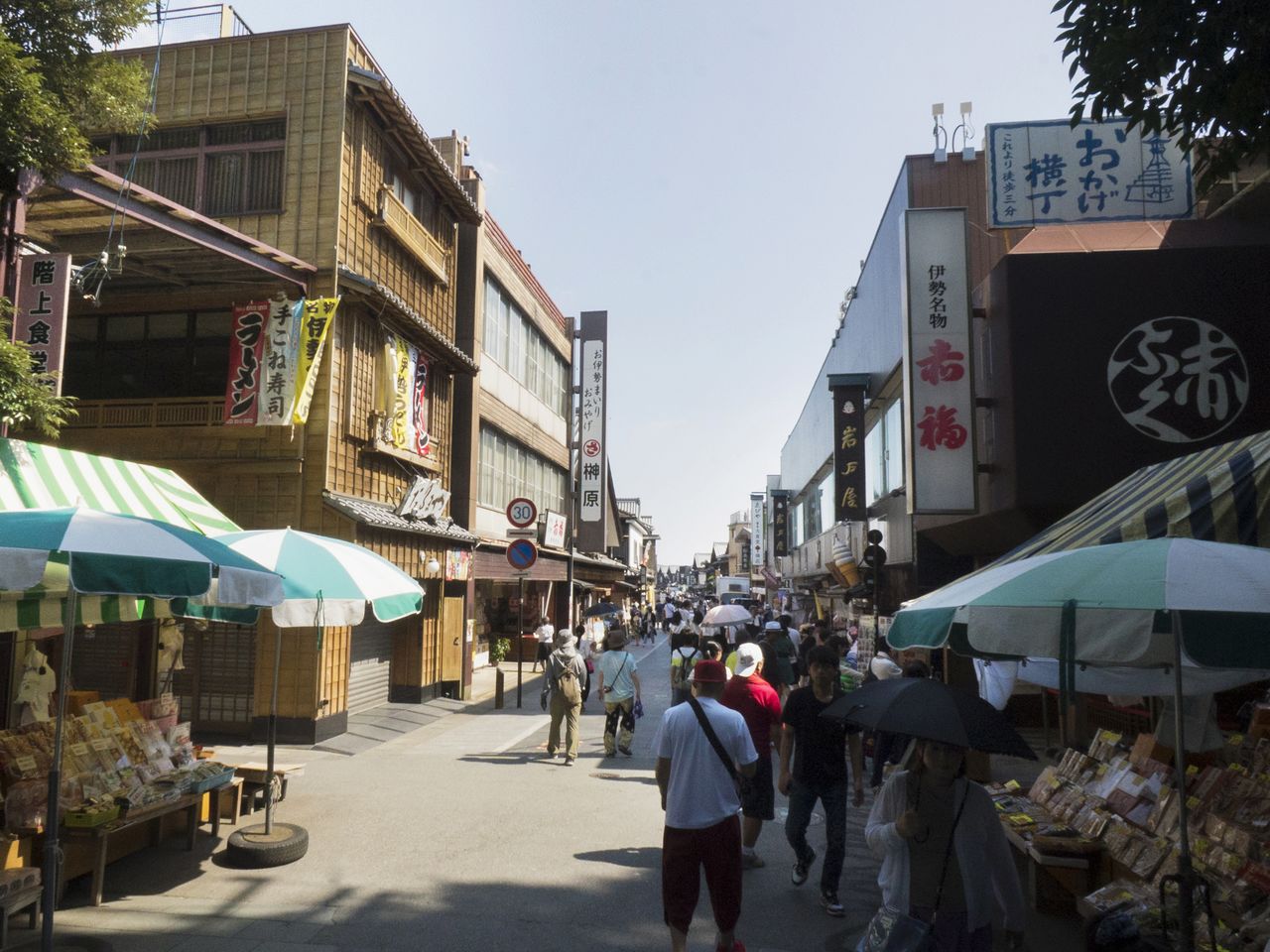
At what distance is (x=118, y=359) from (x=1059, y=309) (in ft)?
50.2

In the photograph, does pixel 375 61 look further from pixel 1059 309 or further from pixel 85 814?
pixel 85 814

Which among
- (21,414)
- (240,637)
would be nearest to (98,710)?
(21,414)

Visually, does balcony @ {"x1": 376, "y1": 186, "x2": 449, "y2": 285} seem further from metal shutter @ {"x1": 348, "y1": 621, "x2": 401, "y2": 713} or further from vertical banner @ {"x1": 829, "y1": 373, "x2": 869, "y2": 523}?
vertical banner @ {"x1": 829, "y1": 373, "x2": 869, "y2": 523}

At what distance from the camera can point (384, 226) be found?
55.7 feet

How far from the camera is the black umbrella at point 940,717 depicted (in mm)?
4312

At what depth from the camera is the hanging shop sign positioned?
1666 cm

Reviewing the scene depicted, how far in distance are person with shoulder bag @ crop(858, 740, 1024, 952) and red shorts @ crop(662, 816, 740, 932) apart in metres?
1.10

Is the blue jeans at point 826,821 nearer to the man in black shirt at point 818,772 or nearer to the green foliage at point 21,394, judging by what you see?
the man in black shirt at point 818,772

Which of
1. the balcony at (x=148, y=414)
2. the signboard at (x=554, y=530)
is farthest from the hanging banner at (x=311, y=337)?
the signboard at (x=554, y=530)

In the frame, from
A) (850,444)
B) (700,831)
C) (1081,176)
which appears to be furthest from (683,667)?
(850,444)

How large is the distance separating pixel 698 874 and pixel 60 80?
8275 millimetres

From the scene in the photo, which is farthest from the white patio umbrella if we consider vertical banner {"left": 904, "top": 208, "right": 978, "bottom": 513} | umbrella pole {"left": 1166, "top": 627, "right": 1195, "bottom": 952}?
vertical banner {"left": 904, "top": 208, "right": 978, "bottom": 513}

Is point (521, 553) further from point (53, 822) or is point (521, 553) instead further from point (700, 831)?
point (700, 831)

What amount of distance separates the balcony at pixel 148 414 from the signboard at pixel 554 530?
38.0 feet
